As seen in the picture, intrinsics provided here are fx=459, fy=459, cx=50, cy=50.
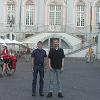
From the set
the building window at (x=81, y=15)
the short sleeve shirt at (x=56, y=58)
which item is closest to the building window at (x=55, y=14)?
the building window at (x=81, y=15)

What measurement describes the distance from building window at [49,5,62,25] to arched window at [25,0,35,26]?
2.62m

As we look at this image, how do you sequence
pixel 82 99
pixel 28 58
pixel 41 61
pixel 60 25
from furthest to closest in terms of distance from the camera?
1. pixel 60 25
2. pixel 28 58
3. pixel 41 61
4. pixel 82 99

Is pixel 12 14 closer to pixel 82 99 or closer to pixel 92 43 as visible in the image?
pixel 92 43

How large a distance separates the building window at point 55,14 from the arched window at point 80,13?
8.16 feet

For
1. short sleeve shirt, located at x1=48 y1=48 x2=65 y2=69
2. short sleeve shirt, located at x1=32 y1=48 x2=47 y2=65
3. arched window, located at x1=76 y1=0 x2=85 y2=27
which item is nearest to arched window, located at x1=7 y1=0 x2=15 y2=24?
arched window, located at x1=76 y1=0 x2=85 y2=27

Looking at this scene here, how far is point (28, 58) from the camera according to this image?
1778 inches

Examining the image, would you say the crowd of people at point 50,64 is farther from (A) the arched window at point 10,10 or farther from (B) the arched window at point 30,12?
(A) the arched window at point 10,10

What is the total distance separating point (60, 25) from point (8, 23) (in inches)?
298

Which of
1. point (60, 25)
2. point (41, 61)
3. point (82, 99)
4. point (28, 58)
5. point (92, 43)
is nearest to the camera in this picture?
point (82, 99)

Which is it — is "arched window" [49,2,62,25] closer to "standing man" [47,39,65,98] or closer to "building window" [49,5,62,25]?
"building window" [49,5,62,25]

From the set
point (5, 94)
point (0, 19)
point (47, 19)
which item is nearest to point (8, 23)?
point (0, 19)

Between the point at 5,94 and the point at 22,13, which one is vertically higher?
the point at 22,13

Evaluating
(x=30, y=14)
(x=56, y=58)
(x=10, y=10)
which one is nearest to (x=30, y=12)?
(x=30, y=14)

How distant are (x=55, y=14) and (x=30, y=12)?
3.67 meters
